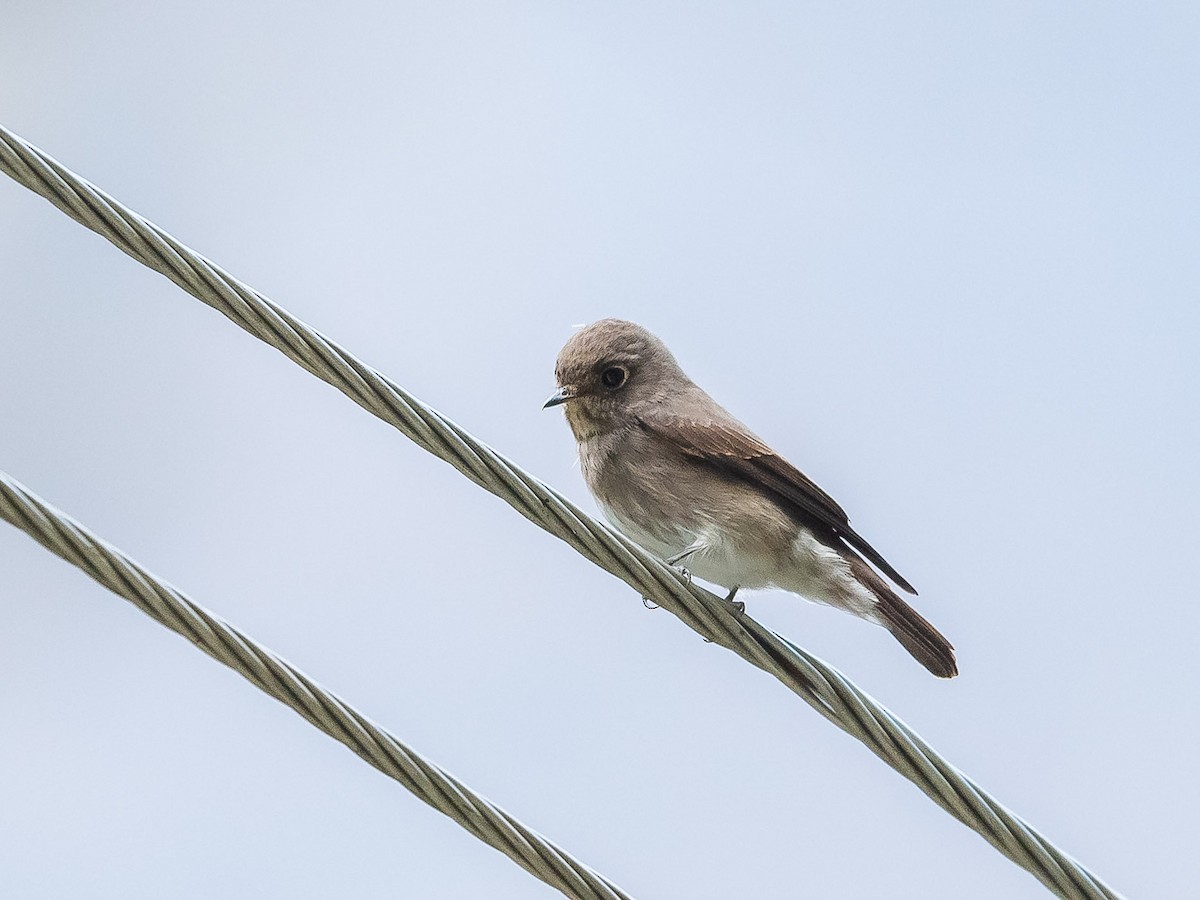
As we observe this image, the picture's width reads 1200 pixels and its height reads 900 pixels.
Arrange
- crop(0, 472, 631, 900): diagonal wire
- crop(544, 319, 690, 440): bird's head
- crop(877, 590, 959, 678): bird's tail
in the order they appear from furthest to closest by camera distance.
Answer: crop(544, 319, 690, 440): bird's head
crop(877, 590, 959, 678): bird's tail
crop(0, 472, 631, 900): diagonal wire

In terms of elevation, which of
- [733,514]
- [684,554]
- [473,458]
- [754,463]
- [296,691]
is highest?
[754,463]

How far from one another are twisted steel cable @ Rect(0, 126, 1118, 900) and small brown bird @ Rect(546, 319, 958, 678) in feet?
6.20

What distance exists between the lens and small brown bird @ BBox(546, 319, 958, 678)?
16.5ft

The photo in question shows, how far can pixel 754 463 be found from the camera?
5121 millimetres

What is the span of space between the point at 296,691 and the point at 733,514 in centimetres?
264

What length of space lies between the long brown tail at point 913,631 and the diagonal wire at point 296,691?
2.50m

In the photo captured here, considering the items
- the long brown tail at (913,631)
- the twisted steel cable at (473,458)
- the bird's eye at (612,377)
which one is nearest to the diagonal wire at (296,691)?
the twisted steel cable at (473,458)

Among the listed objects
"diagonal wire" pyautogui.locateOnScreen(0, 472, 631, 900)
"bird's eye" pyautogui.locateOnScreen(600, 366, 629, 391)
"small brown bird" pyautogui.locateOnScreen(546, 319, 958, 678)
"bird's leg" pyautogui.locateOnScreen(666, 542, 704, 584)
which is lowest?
"diagonal wire" pyautogui.locateOnScreen(0, 472, 631, 900)

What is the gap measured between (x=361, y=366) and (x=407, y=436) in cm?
18

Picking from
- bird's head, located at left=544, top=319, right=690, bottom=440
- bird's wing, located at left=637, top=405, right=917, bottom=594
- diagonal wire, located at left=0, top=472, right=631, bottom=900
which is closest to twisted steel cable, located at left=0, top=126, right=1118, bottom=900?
diagonal wire, located at left=0, top=472, right=631, bottom=900

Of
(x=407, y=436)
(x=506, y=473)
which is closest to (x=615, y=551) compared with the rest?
(x=506, y=473)

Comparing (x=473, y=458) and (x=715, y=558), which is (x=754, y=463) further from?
(x=473, y=458)

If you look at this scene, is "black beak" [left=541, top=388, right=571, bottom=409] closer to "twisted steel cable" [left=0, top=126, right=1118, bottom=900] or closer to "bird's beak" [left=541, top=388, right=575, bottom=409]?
"bird's beak" [left=541, top=388, right=575, bottom=409]

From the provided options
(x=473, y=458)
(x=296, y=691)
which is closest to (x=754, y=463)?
(x=473, y=458)
